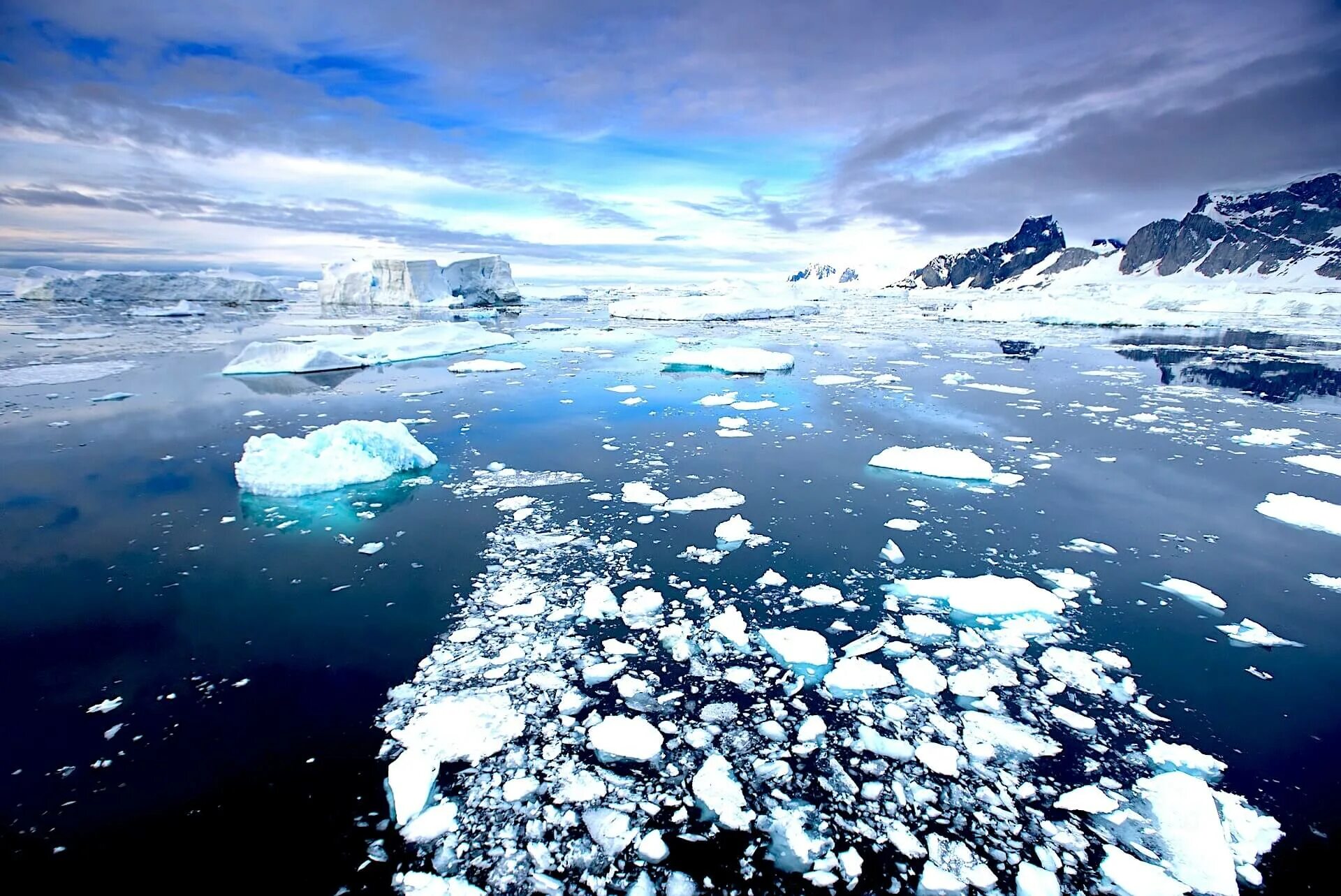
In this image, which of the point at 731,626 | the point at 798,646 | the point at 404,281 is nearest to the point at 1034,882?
the point at 798,646

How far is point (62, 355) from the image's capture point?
535 inches

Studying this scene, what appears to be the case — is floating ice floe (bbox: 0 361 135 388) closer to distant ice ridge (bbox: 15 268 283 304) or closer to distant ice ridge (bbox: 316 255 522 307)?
distant ice ridge (bbox: 316 255 522 307)

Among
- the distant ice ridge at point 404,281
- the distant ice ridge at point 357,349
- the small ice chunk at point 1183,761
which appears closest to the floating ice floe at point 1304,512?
the small ice chunk at point 1183,761

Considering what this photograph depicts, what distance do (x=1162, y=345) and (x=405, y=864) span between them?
84.4ft

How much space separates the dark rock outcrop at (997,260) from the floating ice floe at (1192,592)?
5829 inches

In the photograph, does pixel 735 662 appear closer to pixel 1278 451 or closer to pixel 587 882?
pixel 587 882

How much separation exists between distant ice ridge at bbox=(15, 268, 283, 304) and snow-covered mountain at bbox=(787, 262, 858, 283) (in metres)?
130

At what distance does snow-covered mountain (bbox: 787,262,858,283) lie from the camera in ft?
522

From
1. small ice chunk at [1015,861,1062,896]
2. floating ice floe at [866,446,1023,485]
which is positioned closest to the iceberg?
floating ice floe at [866,446,1023,485]

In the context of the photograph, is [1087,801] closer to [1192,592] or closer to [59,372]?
[1192,592]

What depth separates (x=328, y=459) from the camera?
18.6 ft

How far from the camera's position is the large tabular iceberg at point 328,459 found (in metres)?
5.43

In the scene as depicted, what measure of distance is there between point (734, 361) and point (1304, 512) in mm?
9241

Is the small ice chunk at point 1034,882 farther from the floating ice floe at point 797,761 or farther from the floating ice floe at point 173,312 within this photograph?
the floating ice floe at point 173,312
